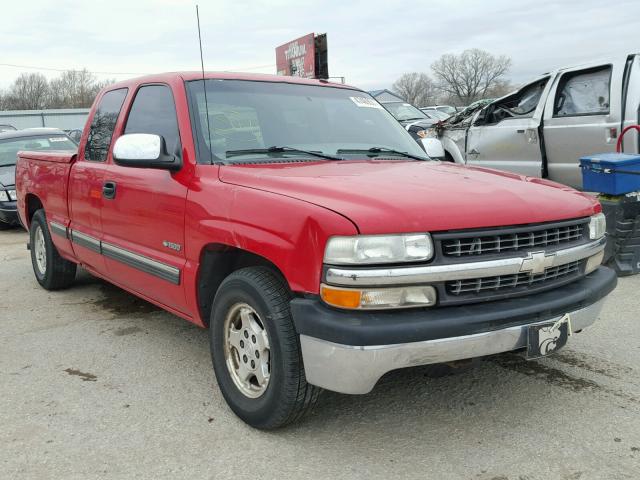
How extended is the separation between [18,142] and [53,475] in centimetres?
957

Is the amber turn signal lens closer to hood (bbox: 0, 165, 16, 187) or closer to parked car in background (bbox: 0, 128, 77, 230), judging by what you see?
hood (bbox: 0, 165, 16, 187)

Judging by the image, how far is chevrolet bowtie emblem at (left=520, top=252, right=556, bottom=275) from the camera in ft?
9.07

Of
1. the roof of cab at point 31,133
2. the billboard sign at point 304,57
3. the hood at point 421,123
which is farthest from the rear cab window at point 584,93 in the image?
the billboard sign at point 304,57

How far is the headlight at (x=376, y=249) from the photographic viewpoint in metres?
2.53

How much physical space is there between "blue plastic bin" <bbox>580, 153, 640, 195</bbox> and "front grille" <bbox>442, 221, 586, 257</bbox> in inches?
107

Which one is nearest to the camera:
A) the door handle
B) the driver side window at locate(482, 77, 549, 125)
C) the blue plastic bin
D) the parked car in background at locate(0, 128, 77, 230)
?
the door handle

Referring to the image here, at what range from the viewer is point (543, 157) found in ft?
24.0

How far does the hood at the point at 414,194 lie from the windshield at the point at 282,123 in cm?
24

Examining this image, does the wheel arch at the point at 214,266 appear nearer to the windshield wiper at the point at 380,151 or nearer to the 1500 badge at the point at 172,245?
the 1500 badge at the point at 172,245

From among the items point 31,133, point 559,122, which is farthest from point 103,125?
point 31,133

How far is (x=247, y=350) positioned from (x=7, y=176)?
853cm

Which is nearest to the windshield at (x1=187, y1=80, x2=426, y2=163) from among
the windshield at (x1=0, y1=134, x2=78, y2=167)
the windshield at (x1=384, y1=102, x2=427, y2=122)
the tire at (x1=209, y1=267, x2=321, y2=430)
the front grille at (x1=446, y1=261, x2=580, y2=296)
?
the tire at (x1=209, y1=267, x2=321, y2=430)

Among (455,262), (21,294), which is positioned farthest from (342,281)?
(21,294)

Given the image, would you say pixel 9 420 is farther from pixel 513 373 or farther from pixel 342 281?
pixel 513 373
